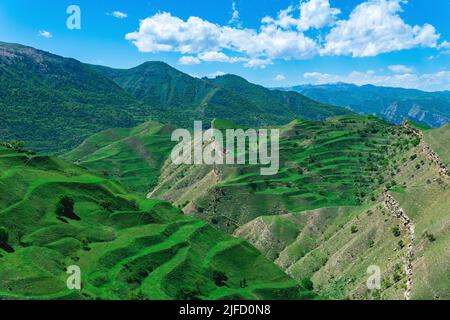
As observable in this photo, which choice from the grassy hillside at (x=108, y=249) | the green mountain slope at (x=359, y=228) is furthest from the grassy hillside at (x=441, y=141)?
the grassy hillside at (x=108, y=249)

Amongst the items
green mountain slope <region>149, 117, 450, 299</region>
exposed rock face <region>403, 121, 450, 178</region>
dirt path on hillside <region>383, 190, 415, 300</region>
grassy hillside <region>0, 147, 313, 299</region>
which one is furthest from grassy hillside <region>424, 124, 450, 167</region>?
grassy hillside <region>0, 147, 313, 299</region>

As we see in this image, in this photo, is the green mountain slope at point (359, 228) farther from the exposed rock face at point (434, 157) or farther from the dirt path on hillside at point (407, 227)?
the exposed rock face at point (434, 157)

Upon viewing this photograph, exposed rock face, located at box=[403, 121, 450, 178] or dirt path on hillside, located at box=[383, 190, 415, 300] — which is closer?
dirt path on hillside, located at box=[383, 190, 415, 300]

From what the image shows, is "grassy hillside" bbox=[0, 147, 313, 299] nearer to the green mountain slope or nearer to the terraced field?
the terraced field

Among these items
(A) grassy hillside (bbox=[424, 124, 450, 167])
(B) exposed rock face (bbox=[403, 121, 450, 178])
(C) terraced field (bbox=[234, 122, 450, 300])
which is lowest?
(C) terraced field (bbox=[234, 122, 450, 300])

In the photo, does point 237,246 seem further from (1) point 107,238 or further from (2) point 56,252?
(2) point 56,252

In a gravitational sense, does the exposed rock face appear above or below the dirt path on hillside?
above
